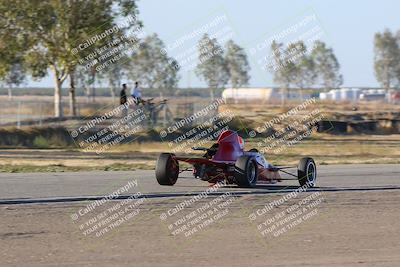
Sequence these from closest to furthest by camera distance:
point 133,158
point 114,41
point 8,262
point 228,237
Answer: point 8,262 < point 228,237 < point 133,158 < point 114,41

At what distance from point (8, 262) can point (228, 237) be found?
3305 millimetres

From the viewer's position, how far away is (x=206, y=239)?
38.9 ft

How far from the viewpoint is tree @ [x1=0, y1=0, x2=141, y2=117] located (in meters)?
42.7

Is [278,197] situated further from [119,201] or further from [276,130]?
[276,130]

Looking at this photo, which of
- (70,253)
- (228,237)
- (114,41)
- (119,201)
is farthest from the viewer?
(114,41)

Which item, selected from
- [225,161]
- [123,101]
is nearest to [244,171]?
[225,161]

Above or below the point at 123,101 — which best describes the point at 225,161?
below

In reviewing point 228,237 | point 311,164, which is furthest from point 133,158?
point 228,237

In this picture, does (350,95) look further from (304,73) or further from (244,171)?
(244,171)

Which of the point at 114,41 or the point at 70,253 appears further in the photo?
the point at 114,41

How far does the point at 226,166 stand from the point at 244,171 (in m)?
0.52

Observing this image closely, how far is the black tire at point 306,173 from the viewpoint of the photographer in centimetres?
1886

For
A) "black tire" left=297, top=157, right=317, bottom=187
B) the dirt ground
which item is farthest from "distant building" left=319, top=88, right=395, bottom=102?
the dirt ground

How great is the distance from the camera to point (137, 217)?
1369cm
